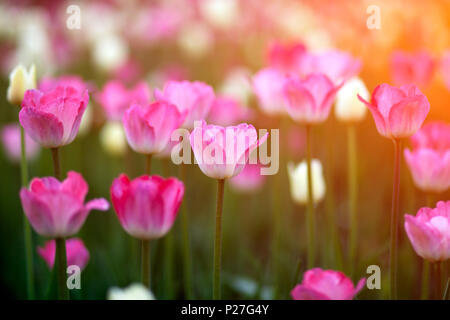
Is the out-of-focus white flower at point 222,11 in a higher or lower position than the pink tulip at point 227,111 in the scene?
higher

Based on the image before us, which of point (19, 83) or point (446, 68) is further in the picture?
point (446, 68)

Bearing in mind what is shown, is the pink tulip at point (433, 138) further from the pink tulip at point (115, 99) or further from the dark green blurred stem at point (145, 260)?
the pink tulip at point (115, 99)

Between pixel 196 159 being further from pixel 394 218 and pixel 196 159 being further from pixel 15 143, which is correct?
pixel 15 143

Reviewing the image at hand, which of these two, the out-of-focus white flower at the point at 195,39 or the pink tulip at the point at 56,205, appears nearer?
the pink tulip at the point at 56,205

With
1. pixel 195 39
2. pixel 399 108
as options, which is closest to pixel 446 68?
pixel 399 108

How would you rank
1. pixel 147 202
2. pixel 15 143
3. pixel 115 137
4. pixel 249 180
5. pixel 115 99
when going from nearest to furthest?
pixel 147 202 < pixel 115 99 < pixel 115 137 < pixel 249 180 < pixel 15 143

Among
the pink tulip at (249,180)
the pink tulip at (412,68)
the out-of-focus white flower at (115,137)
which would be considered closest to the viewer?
the pink tulip at (412,68)

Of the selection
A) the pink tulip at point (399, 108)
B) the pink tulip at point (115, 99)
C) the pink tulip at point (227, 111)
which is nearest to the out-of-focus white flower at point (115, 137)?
the pink tulip at point (115, 99)

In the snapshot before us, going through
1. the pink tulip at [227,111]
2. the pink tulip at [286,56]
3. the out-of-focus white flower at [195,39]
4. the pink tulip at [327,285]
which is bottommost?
the pink tulip at [327,285]
